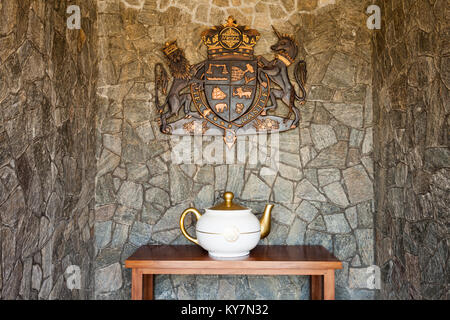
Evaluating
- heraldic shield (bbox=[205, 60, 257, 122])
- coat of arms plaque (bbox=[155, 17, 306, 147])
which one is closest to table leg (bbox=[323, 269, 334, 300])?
coat of arms plaque (bbox=[155, 17, 306, 147])

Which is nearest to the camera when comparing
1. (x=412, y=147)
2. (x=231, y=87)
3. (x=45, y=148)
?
(x=45, y=148)

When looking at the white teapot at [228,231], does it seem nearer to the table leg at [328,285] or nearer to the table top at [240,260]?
the table top at [240,260]

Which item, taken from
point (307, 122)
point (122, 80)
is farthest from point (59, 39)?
point (307, 122)

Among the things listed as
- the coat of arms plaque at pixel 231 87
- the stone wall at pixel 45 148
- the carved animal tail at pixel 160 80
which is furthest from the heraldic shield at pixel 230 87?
the stone wall at pixel 45 148

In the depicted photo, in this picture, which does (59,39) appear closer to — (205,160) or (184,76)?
(184,76)

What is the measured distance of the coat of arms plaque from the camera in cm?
265

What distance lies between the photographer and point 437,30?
1.84 metres

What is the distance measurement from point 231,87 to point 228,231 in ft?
3.26

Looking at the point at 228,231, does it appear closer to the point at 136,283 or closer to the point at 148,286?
the point at 136,283

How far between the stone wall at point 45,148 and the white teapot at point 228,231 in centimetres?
76

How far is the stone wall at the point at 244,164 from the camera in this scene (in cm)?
264

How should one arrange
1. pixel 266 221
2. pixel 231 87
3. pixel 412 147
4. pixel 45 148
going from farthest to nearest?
pixel 231 87 → pixel 266 221 → pixel 412 147 → pixel 45 148

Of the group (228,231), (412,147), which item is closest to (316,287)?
(228,231)

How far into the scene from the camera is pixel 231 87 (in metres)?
2.66
